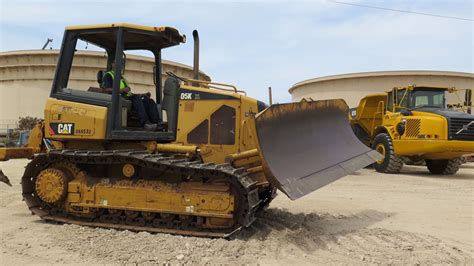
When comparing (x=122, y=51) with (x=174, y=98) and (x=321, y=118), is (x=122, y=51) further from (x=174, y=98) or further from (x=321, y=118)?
(x=321, y=118)

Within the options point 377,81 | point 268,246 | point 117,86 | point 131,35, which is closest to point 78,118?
point 117,86

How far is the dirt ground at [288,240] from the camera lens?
4480mm

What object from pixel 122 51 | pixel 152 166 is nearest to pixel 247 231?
pixel 152 166

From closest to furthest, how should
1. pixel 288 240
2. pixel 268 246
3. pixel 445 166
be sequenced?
pixel 268 246
pixel 288 240
pixel 445 166

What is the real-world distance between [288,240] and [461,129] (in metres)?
9.34

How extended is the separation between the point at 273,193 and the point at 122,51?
120 inches

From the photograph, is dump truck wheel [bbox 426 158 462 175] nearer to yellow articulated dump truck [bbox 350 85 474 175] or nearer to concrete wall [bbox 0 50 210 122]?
yellow articulated dump truck [bbox 350 85 474 175]

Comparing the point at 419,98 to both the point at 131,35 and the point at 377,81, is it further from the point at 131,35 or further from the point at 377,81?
the point at 377,81

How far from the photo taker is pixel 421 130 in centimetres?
1267

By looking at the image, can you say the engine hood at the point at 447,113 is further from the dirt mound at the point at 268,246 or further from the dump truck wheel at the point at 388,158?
the dirt mound at the point at 268,246

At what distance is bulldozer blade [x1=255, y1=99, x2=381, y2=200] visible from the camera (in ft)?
17.3

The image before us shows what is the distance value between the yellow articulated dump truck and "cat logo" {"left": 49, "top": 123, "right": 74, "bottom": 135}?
10209 millimetres

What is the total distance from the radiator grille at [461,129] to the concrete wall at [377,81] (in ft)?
62.6

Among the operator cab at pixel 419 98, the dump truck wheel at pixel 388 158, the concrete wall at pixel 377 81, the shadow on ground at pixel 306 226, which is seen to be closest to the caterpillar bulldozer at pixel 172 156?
the shadow on ground at pixel 306 226
